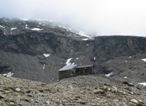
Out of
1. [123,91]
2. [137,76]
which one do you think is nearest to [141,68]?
[137,76]

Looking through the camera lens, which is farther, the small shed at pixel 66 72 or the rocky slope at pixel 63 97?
the small shed at pixel 66 72

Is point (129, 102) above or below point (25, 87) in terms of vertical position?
below

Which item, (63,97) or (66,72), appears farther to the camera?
(66,72)

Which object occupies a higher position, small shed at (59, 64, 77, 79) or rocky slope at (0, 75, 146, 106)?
rocky slope at (0, 75, 146, 106)

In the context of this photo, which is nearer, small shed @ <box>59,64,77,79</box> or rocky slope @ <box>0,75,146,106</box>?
rocky slope @ <box>0,75,146,106</box>

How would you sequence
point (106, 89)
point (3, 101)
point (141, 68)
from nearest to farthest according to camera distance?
point (3, 101), point (106, 89), point (141, 68)

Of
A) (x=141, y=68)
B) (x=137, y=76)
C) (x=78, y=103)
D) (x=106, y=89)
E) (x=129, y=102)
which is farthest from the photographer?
(x=141, y=68)

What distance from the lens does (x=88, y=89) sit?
1673 centimetres

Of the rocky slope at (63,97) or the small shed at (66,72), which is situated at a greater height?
the rocky slope at (63,97)

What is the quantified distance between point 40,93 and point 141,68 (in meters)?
191

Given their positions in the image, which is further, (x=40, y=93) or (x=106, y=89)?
(x=106, y=89)

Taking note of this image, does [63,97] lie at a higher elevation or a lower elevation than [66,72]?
higher

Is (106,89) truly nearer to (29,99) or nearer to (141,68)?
(29,99)

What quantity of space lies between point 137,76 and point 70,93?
17234 centimetres
